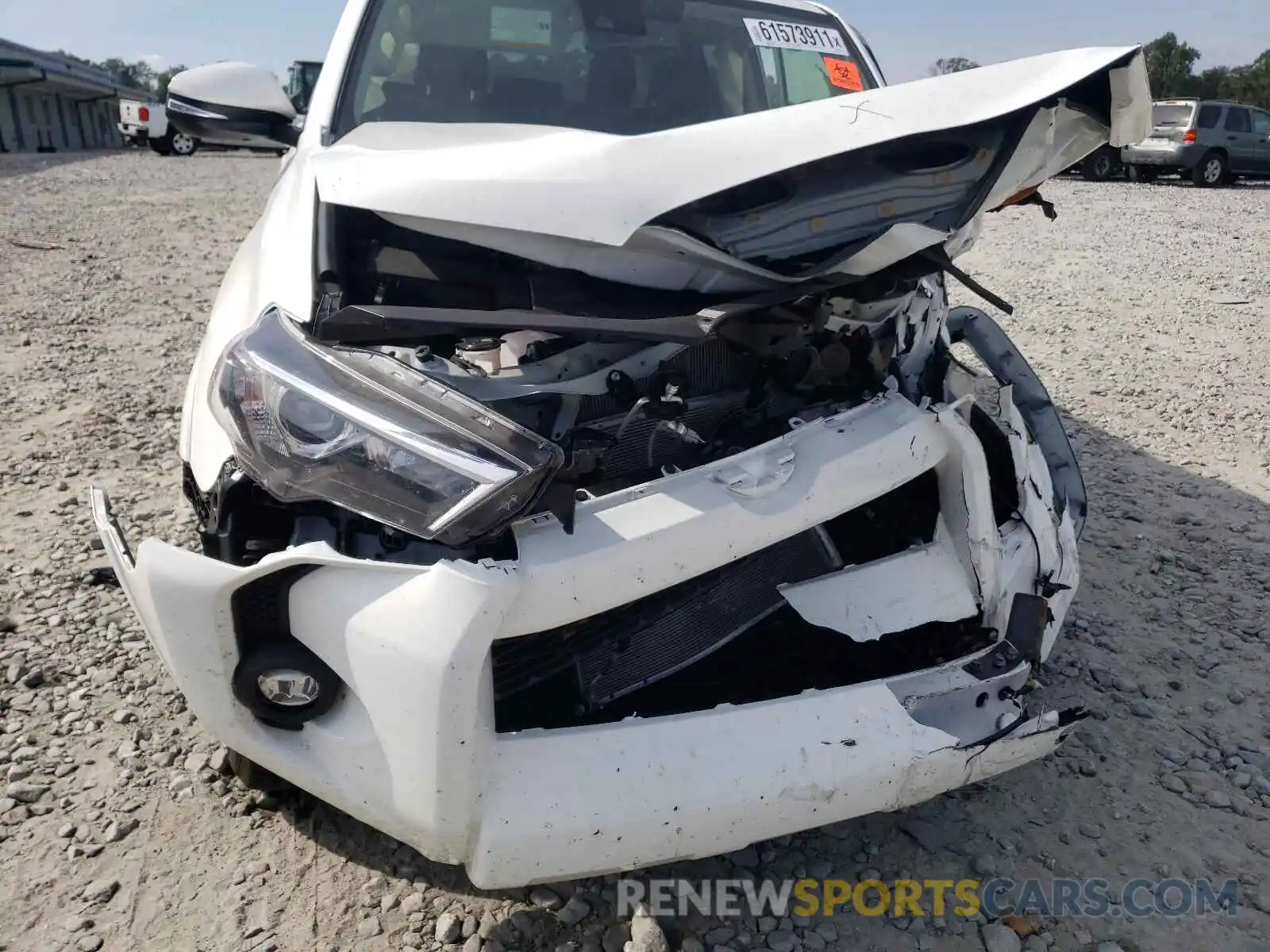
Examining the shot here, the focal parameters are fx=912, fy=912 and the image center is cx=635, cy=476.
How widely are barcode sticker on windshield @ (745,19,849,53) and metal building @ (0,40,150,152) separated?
1455 inches

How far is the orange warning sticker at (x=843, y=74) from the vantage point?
3.25 m

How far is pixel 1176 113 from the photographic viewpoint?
1628 centimetres

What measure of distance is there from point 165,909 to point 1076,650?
8.04 ft

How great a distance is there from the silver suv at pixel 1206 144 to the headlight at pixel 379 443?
17.6 metres

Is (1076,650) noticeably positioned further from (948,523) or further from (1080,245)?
(1080,245)

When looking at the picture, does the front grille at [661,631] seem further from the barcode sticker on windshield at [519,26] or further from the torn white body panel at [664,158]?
the barcode sticker on windshield at [519,26]

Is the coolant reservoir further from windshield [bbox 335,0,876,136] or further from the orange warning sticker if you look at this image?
the orange warning sticker

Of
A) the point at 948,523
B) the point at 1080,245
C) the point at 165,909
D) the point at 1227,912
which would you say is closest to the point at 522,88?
the point at 948,523

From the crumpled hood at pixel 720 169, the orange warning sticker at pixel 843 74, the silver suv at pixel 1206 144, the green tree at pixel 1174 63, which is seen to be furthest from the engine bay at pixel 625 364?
the green tree at pixel 1174 63

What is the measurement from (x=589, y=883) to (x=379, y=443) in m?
1.02

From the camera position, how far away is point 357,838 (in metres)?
1.93

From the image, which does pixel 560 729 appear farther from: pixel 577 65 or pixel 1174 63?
pixel 1174 63

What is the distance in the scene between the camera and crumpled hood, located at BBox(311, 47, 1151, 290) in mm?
1631

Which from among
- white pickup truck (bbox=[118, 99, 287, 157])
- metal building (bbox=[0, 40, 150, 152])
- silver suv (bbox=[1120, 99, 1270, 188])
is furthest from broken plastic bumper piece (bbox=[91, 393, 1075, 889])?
metal building (bbox=[0, 40, 150, 152])
